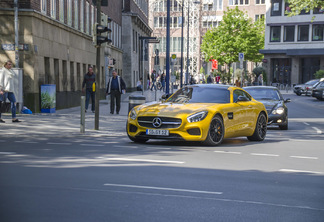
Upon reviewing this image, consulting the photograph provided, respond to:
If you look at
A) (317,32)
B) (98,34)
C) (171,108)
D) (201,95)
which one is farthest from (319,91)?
(317,32)

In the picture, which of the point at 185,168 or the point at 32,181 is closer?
the point at 32,181

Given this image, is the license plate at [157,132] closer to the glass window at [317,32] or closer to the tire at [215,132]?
the tire at [215,132]

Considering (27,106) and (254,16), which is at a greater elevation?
(254,16)

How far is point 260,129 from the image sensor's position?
1602cm

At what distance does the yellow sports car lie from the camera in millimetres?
13422

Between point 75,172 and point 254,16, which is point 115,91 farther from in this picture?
point 254,16

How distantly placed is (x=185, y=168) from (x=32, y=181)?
2.65 metres

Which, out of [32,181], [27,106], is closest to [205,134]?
[32,181]

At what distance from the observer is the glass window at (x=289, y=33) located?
83.5 m

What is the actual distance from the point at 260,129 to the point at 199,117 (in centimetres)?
305

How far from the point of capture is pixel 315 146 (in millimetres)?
14867

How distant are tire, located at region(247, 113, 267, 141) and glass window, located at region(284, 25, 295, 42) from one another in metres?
69.3

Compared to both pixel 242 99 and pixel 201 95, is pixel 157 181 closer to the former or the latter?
pixel 201 95

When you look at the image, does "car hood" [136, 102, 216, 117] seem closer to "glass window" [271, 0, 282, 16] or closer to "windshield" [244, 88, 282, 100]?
"windshield" [244, 88, 282, 100]
